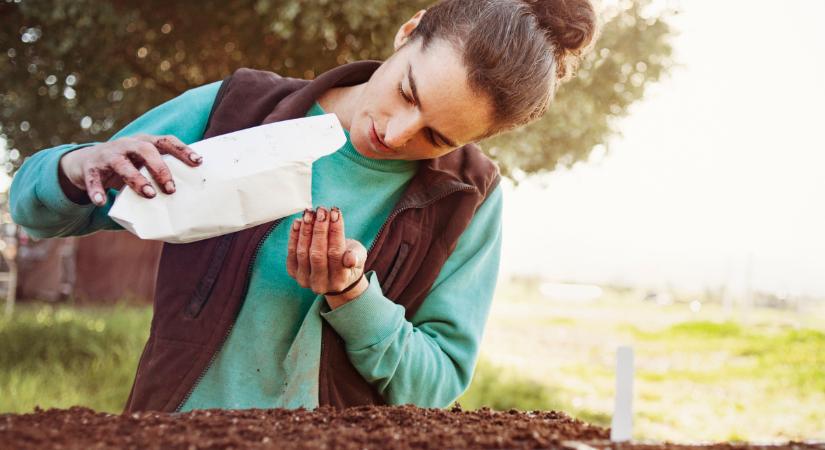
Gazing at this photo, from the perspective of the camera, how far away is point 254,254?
4.93 feet

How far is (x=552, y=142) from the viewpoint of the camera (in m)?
5.46

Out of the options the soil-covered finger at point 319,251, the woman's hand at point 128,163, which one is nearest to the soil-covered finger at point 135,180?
the woman's hand at point 128,163

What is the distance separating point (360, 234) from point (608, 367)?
6281mm

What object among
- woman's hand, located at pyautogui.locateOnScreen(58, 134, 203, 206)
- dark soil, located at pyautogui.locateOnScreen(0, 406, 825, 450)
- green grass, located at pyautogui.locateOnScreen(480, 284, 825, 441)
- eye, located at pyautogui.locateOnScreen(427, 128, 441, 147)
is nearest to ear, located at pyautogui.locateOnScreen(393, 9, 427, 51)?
eye, located at pyautogui.locateOnScreen(427, 128, 441, 147)

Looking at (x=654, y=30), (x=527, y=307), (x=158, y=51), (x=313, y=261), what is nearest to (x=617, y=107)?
(x=654, y=30)

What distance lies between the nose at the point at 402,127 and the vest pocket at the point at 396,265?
0.23 meters

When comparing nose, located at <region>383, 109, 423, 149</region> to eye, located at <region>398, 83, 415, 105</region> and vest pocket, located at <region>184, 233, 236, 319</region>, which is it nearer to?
eye, located at <region>398, 83, 415, 105</region>

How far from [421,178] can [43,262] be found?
375 inches

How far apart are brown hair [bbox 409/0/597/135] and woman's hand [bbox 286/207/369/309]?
0.40 meters

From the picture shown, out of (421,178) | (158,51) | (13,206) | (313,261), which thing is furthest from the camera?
(158,51)

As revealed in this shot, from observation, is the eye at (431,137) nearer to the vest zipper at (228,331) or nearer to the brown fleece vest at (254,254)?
the brown fleece vest at (254,254)

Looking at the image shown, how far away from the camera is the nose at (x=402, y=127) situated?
4.79 feet

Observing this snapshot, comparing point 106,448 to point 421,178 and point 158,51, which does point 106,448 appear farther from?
point 158,51

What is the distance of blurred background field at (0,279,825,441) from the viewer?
5030mm
